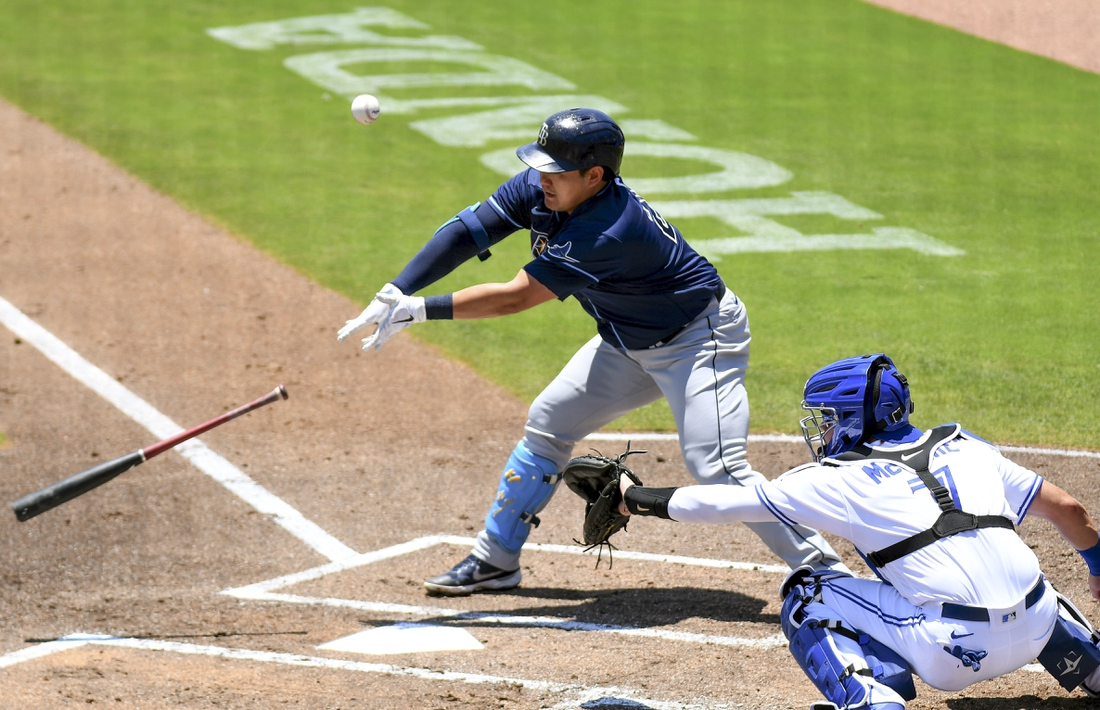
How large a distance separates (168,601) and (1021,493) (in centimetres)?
376

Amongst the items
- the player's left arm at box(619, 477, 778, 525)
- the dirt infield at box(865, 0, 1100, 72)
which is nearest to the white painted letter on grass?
the dirt infield at box(865, 0, 1100, 72)

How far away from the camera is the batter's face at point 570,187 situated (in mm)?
5191

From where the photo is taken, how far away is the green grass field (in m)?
9.02

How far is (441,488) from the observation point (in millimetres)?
7117

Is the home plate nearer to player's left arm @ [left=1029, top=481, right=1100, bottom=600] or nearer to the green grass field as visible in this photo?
player's left arm @ [left=1029, top=481, right=1100, bottom=600]

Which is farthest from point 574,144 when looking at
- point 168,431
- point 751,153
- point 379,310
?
point 751,153

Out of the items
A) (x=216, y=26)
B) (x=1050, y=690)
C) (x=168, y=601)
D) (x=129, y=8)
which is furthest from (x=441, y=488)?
(x=129, y=8)

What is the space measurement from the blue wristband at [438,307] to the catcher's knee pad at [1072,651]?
2.52m

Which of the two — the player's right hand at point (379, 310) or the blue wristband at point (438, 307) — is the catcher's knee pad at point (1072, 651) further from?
the player's right hand at point (379, 310)

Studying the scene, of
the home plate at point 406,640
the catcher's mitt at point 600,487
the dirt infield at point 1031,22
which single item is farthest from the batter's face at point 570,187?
the dirt infield at point 1031,22

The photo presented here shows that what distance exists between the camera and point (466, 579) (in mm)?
5863

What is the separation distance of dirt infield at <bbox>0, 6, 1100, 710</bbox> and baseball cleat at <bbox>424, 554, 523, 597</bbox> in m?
0.07

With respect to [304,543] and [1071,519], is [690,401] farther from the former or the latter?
[304,543]

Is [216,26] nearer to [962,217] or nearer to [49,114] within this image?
[49,114]
